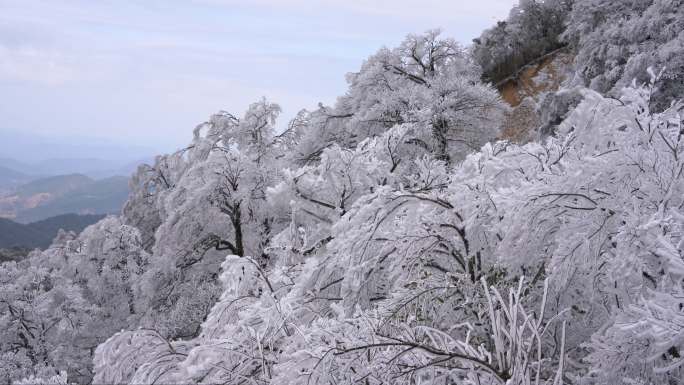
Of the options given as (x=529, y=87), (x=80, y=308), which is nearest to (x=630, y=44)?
(x=80, y=308)

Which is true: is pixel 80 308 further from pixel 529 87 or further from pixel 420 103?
pixel 529 87

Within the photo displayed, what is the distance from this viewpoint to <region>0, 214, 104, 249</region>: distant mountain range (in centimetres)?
13562

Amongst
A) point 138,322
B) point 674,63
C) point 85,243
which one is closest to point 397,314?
point 674,63

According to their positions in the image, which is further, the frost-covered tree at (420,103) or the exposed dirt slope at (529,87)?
the exposed dirt slope at (529,87)

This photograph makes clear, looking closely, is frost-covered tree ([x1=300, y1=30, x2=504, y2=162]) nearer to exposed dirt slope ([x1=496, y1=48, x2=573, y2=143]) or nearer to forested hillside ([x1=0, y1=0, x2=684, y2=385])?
forested hillside ([x1=0, y1=0, x2=684, y2=385])

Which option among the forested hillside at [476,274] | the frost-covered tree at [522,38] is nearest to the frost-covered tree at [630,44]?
the forested hillside at [476,274]

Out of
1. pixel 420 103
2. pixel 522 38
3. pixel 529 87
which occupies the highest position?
pixel 522 38

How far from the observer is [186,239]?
1170 cm

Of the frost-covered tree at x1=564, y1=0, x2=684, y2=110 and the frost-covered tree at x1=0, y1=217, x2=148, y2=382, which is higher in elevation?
the frost-covered tree at x1=564, y1=0, x2=684, y2=110

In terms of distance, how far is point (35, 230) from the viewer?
15388 cm

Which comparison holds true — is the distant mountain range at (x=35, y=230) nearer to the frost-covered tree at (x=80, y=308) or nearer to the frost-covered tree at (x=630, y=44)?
the frost-covered tree at (x=80, y=308)

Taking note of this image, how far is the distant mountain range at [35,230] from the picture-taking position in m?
136

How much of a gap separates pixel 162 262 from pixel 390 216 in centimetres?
945

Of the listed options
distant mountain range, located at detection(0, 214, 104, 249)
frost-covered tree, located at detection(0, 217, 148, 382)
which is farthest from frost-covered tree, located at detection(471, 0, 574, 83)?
distant mountain range, located at detection(0, 214, 104, 249)
